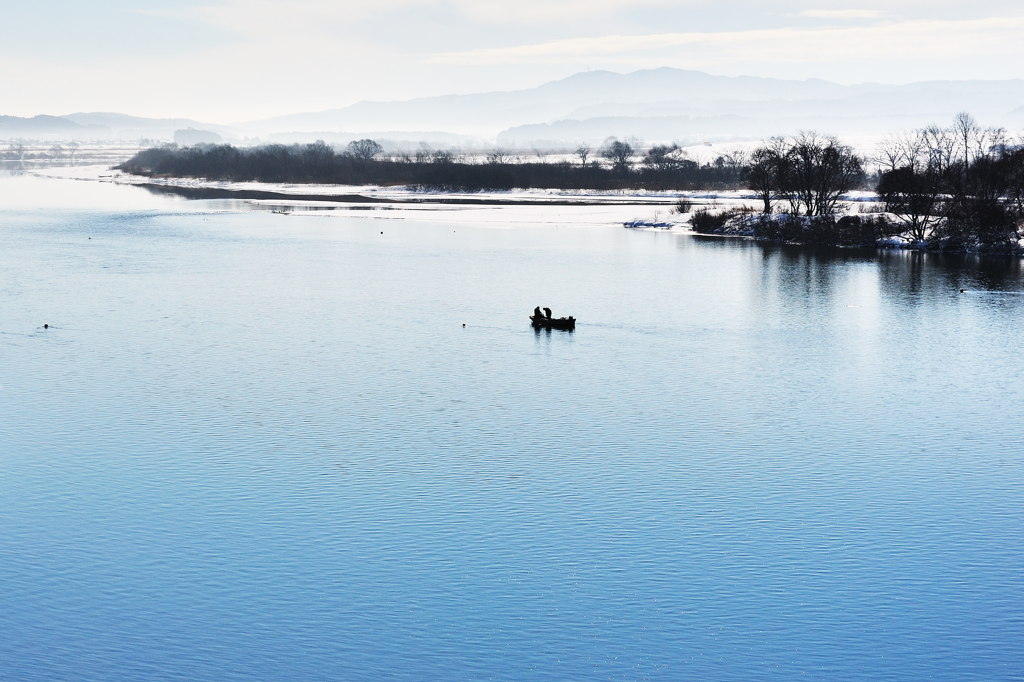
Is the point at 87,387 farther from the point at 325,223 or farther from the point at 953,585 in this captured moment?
the point at 325,223

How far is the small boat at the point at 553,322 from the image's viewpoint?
46.5 m

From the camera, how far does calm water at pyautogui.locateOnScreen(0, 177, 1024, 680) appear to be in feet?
62.3

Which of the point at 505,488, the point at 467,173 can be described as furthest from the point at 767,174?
the point at 505,488

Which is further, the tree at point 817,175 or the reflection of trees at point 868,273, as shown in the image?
the tree at point 817,175

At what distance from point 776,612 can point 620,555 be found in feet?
12.0

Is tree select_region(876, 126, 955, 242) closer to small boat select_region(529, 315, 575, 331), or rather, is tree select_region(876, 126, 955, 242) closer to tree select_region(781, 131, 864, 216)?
tree select_region(781, 131, 864, 216)

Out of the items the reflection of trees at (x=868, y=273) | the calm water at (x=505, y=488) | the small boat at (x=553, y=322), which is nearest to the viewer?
the calm water at (x=505, y=488)

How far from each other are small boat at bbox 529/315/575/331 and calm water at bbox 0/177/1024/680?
0.94 metres

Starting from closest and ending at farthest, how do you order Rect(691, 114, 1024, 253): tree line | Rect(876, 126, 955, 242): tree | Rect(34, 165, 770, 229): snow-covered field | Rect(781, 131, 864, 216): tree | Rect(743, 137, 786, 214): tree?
Rect(691, 114, 1024, 253): tree line, Rect(876, 126, 955, 242): tree, Rect(781, 131, 864, 216): tree, Rect(743, 137, 786, 214): tree, Rect(34, 165, 770, 229): snow-covered field

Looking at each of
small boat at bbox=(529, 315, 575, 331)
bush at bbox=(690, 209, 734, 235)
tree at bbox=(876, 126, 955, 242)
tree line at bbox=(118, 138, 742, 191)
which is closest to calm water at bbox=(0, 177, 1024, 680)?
small boat at bbox=(529, 315, 575, 331)

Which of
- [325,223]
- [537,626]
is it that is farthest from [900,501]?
[325,223]

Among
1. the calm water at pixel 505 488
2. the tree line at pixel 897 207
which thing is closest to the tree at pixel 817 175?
the tree line at pixel 897 207

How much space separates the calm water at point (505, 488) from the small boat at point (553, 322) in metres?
0.94

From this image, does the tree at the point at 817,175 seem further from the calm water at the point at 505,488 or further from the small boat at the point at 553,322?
the small boat at the point at 553,322
